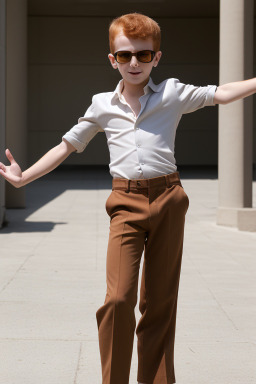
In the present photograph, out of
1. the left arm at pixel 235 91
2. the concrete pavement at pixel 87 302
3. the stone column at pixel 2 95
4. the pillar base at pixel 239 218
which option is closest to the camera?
the left arm at pixel 235 91

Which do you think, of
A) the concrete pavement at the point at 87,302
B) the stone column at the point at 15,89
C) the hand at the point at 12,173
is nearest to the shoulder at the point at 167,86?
the hand at the point at 12,173

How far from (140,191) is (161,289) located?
492mm

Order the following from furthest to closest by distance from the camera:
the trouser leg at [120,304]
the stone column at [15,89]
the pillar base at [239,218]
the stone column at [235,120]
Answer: the stone column at [15,89] < the stone column at [235,120] < the pillar base at [239,218] < the trouser leg at [120,304]

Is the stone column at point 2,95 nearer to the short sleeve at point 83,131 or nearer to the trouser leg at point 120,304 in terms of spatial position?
the short sleeve at point 83,131

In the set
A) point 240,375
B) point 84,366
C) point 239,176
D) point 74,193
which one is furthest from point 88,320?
point 74,193

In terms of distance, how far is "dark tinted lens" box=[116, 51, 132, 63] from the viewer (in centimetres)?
367

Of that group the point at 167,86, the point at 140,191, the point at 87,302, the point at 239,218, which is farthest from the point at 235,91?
the point at 239,218

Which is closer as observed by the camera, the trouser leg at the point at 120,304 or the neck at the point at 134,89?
the trouser leg at the point at 120,304

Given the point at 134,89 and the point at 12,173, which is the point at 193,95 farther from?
the point at 12,173

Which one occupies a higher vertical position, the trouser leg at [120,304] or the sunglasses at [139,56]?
the sunglasses at [139,56]

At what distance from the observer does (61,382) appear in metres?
4.34

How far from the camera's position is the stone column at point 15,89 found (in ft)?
52.6

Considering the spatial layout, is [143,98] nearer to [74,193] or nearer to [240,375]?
[240,375]

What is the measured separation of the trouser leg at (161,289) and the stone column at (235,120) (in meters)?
8.95
